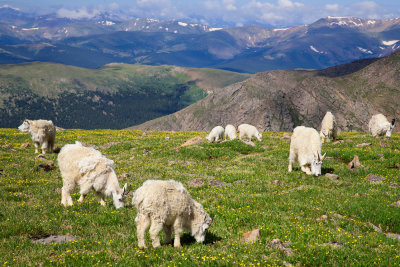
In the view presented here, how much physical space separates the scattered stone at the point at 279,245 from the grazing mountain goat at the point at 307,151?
978 centimetres

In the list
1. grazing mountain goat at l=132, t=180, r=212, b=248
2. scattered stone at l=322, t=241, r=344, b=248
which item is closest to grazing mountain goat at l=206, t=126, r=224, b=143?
grazing mountain goat at l=132, t=180, r=212, b=248

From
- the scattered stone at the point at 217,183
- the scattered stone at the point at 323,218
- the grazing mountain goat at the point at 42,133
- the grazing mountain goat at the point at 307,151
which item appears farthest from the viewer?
the grazing mountain goat at the point at 42,133

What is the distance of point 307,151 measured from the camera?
1950cm

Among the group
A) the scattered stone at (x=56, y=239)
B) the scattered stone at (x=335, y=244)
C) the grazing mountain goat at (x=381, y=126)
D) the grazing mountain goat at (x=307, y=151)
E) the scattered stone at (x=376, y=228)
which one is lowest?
the scattered stone at (x=376, y=228)

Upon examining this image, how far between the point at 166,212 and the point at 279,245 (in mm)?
3645

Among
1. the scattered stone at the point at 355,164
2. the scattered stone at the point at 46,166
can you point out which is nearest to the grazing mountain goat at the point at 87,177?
the scattered stone at the point at 46,166

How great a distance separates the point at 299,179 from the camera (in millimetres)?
18453

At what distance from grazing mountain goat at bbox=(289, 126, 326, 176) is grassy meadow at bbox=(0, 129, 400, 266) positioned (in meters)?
0.73

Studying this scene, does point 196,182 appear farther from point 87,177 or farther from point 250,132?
point 250,132

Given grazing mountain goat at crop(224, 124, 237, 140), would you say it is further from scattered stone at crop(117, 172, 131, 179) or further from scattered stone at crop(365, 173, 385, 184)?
scattered stone at crop(117, 172, 131, 179)

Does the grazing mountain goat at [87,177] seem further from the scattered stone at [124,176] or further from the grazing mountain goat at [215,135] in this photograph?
the grazing mountain goat at [215,135]

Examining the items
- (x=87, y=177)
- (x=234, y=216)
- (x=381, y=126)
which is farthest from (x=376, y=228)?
(x=381, y=126)

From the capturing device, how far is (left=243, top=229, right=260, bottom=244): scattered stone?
1030 cm

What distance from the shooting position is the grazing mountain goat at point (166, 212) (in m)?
9.47
